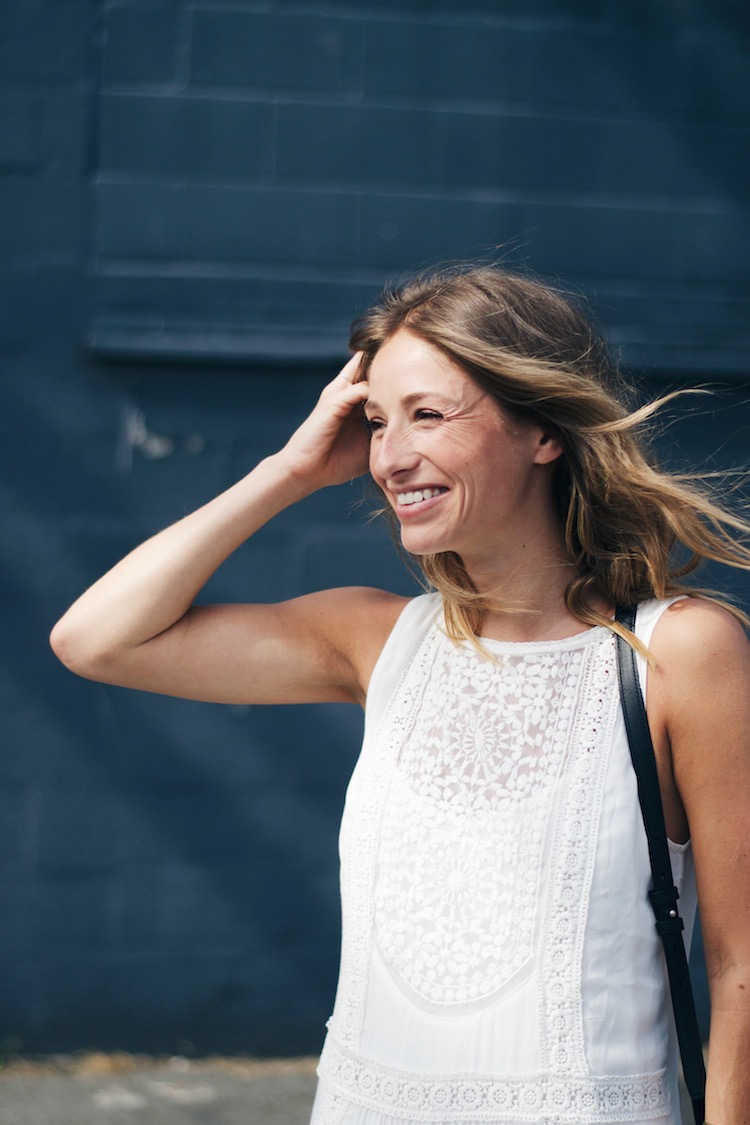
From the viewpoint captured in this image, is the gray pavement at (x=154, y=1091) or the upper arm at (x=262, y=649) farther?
the gray pavement at (x=154, y=1091)

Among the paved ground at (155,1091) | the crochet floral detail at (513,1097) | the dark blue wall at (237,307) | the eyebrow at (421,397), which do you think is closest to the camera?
the crochet floral detail at (513,1097)

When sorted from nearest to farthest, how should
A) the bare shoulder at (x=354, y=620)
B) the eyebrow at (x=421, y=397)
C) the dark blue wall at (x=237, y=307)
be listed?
the eyebrow at (x=421, y=397) → the bare shoulder at (x=354, y=620) → the dark blue wall at (x=237, y=307)

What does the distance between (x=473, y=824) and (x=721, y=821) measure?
→ 0.33 m

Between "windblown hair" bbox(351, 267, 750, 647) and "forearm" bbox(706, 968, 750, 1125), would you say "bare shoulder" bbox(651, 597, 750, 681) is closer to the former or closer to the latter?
"windblown hair" bbox(351, 267, 750, 647)

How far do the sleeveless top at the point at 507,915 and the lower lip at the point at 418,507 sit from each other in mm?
243

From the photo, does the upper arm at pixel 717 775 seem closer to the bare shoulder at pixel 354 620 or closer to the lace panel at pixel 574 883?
the lace panel at pixel 574 883

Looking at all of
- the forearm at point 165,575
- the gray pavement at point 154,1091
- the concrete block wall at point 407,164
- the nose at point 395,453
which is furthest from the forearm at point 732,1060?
the concrete block wall at point 407,164

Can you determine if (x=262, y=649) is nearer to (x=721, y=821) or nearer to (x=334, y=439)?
(x=334, y=439)

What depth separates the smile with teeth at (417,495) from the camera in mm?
1852

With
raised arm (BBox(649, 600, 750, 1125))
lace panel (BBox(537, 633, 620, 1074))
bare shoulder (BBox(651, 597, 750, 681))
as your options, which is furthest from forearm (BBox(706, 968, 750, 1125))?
bare shoulder (BBox(651, 597, 750, 681))

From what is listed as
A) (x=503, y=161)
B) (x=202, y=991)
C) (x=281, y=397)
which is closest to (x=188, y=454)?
(x=281, y=397)

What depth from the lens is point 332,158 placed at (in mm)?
3668

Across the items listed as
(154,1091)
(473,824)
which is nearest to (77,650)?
(473,824)

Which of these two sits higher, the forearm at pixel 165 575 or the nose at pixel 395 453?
the nose at pixel 395 453
